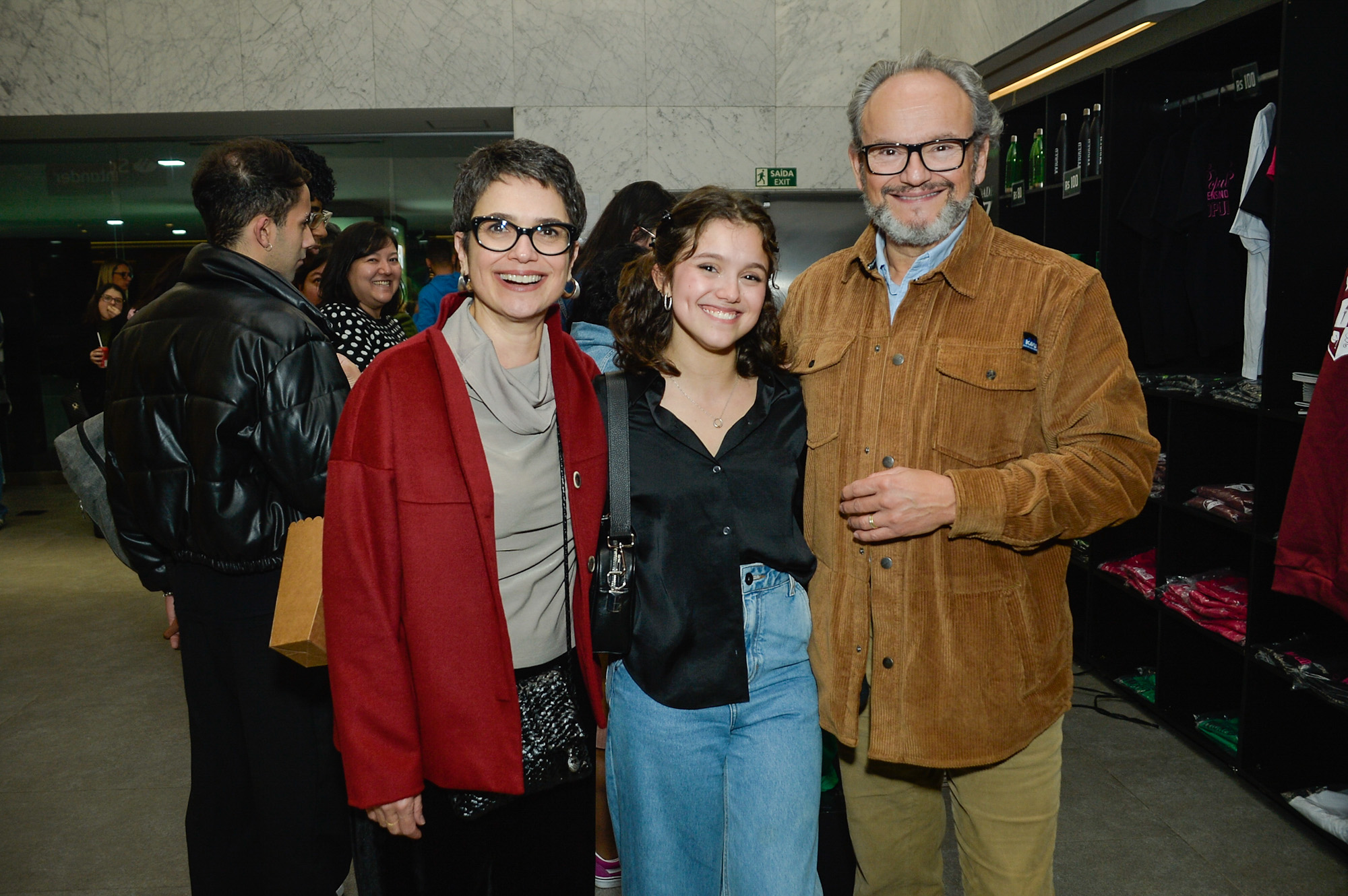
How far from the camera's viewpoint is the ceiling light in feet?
14.0

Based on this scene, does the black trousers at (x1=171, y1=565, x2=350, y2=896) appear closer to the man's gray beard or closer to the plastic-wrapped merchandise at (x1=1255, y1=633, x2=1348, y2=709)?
the man's gray beard

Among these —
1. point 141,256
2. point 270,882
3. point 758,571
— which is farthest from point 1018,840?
point 141,256

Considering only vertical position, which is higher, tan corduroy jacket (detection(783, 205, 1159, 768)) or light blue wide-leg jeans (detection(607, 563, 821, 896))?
tan corduroy jacket (detection(783, 205, 1159, 768))

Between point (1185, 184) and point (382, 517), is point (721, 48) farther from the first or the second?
point (382, 517)

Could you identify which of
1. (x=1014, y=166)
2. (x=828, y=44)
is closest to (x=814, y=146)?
(x=828, y=44)

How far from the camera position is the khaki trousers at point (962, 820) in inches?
74.9

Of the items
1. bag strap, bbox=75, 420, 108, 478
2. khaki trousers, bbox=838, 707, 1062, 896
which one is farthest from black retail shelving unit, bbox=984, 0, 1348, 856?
bag strap, bbox=75, 420, 108, 478

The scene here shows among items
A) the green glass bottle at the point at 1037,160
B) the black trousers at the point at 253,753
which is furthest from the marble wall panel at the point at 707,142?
the black trousers at the point at 253,753

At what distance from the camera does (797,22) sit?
6773mm

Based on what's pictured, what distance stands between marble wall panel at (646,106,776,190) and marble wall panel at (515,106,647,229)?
106 mm

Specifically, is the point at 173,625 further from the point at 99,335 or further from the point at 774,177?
the point at 99,335

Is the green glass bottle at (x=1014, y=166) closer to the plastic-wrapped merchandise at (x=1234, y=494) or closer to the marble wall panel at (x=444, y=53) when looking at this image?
the plastic-wrapped merchandise at (x=1234, y=494)

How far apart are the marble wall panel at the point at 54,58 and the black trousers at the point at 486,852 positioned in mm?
7240

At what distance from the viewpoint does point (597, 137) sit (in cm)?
686
